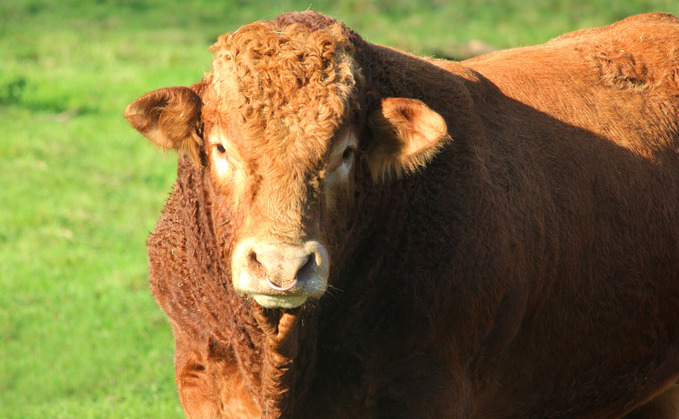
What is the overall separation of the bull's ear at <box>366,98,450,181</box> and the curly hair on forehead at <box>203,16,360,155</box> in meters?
0.20

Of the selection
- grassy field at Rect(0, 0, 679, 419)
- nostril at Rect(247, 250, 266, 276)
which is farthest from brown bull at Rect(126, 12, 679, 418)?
grassy field at Rect(0, 0, 679, 419)

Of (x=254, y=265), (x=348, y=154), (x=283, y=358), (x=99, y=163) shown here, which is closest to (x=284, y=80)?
(x=348, y=154)

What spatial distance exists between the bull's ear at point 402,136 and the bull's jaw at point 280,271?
0.73 metres

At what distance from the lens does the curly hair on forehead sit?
3.70 m

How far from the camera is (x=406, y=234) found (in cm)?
421

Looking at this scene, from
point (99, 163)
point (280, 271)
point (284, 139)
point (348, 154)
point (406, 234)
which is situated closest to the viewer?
point (280, 271)

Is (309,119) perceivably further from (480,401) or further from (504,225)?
(480,401)

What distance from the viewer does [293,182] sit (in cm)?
362

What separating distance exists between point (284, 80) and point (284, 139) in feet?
0.88

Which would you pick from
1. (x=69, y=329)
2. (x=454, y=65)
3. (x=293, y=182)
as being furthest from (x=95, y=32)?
(x=293, y=182)

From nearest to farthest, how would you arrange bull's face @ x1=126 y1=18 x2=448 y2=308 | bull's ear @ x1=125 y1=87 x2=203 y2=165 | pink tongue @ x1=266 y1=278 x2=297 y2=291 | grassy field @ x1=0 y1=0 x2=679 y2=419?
pink tongue @ x1=266 y1=278 x2=297 y2=291 < bull's face @ x1=126 y1=18 x2=448 y2=308 < bull's ear @ x1=125 y1=87 x2=203 y2=165 < grassy field @ x1=0 y1=0 x2=679 y2=419

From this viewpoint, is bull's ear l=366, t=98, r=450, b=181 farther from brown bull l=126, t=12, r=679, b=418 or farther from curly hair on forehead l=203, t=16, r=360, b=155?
curly hair on forehead l=203, t=16, r=360, b=155

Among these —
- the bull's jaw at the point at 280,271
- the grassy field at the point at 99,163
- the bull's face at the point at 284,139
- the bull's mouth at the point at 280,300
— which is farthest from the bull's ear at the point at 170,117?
the bull's mouth at the point at 280,300

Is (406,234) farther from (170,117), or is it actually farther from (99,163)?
(99,163)
